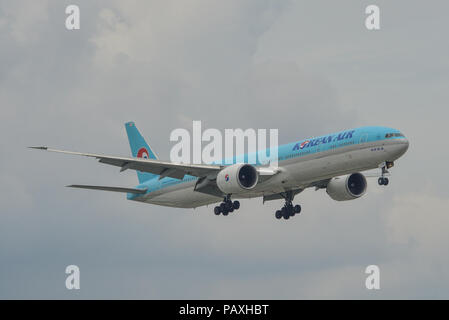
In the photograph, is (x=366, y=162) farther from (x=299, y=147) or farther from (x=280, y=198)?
(x=280, y=198)

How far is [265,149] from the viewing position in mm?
73562

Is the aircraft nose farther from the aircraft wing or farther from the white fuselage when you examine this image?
the aircraft wing

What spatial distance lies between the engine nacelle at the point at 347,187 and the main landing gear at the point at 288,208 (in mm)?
3059

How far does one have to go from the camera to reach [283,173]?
7000cm

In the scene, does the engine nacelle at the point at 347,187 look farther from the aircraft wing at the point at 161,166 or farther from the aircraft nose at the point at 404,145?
the aircraft nose at the point at 404,145

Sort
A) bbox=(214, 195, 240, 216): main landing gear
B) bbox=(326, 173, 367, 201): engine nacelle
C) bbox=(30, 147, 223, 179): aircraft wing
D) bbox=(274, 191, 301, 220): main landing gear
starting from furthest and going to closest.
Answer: bbox=(274, 191, 301, 220): main landing gear, bbox=(326, 173, 367, 201): engine nacelle, bbox=(214, 195, 240, 216): main landing gear, bbox=(30, 147, 223, 179): aircraft wing

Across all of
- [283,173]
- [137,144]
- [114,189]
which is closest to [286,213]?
[283,173]

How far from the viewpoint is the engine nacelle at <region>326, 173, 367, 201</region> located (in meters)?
76.9

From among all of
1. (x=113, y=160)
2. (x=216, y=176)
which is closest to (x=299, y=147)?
(x=216, y=176)

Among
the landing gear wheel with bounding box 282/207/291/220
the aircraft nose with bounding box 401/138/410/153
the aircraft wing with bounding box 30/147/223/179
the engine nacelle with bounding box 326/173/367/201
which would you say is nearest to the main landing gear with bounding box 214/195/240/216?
the aircraft wing with bounding box 30/147/223/179

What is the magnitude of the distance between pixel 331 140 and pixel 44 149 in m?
19.9

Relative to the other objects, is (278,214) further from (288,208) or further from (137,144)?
(137,144)

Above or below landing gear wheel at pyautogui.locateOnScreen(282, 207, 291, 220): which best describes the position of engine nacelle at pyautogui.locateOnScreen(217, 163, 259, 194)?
above

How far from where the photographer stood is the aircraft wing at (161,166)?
69.4 meters
